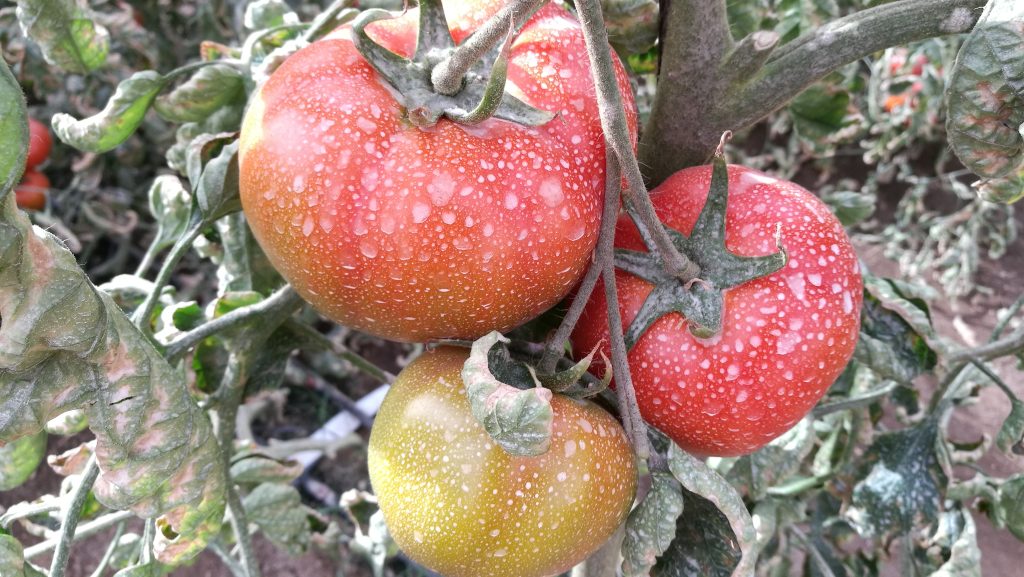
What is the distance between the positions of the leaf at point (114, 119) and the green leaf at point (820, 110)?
0.62m

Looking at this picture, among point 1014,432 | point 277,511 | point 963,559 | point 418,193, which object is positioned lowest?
point 963,559

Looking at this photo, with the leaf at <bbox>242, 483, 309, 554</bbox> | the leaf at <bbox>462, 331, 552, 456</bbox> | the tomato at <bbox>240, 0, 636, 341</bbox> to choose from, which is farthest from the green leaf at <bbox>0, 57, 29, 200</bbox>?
the leaf at <bbox>242, 483, 309, 554</bbox>

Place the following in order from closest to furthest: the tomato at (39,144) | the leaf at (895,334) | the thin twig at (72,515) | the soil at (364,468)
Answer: the thin twig at (72,515)
the leaf at (895,334)
the soil at (364,468)
the tomato at (39,144)

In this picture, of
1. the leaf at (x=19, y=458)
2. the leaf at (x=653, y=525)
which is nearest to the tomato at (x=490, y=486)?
the leaf at (x=653, y=525)

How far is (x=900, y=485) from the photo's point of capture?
35.7 inches

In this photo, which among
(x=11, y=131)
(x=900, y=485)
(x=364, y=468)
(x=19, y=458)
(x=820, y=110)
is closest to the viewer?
(x=11, y=131)

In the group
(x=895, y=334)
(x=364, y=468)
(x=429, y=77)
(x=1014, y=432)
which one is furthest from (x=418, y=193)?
(x=364, y=468)

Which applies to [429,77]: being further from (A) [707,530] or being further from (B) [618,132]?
(A) [707,530]

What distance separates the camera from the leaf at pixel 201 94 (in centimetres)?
74

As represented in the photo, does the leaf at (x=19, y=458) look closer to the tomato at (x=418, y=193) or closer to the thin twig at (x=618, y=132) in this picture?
the tomato at (x=418, y=193)

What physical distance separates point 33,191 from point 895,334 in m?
1.72

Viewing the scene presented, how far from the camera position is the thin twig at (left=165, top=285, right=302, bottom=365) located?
641mm

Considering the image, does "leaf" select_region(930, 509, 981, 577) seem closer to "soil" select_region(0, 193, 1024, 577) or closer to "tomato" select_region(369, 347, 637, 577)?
"soil" select_region(0, 193, 1024, 577)

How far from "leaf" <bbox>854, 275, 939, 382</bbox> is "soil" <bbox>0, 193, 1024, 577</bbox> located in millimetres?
509
